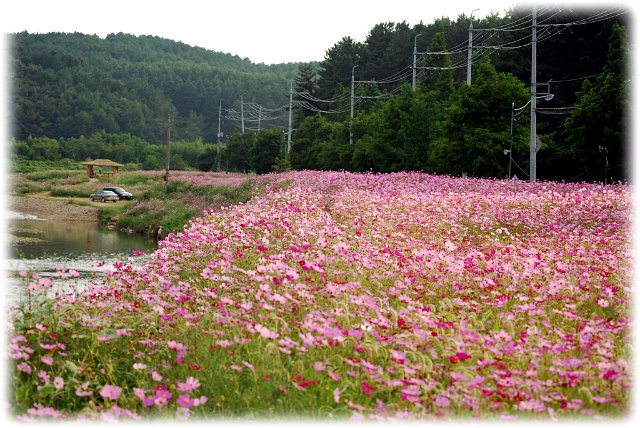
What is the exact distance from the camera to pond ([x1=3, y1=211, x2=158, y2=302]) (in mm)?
16081

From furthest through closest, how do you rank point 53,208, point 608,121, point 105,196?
point 105,196, point 53,208, point 608,121

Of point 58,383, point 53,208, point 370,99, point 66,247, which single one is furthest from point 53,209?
point 58,383

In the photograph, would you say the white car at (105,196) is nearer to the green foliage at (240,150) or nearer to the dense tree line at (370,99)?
the dense tree line at (370,99)

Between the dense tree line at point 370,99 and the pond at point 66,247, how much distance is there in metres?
16.3

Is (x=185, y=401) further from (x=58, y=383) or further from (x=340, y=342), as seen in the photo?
(x=340, y=342)

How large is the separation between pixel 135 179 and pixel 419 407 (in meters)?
60.6

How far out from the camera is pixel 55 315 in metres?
5.93

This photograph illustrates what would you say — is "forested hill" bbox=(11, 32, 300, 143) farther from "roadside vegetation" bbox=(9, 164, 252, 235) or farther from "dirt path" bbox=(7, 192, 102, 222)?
"dirt path" bbox=(7, 192, 102, 222)

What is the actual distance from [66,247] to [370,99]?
143 feet

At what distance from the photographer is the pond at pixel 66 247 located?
16081 mm

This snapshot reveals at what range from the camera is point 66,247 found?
23.5 m

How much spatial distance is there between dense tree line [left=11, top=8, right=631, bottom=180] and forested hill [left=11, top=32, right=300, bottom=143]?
35 centimetres

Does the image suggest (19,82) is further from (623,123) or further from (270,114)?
(623,123)

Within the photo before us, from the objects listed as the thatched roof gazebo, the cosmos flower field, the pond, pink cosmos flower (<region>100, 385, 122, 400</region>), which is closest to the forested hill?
the thatched roof gazebo
